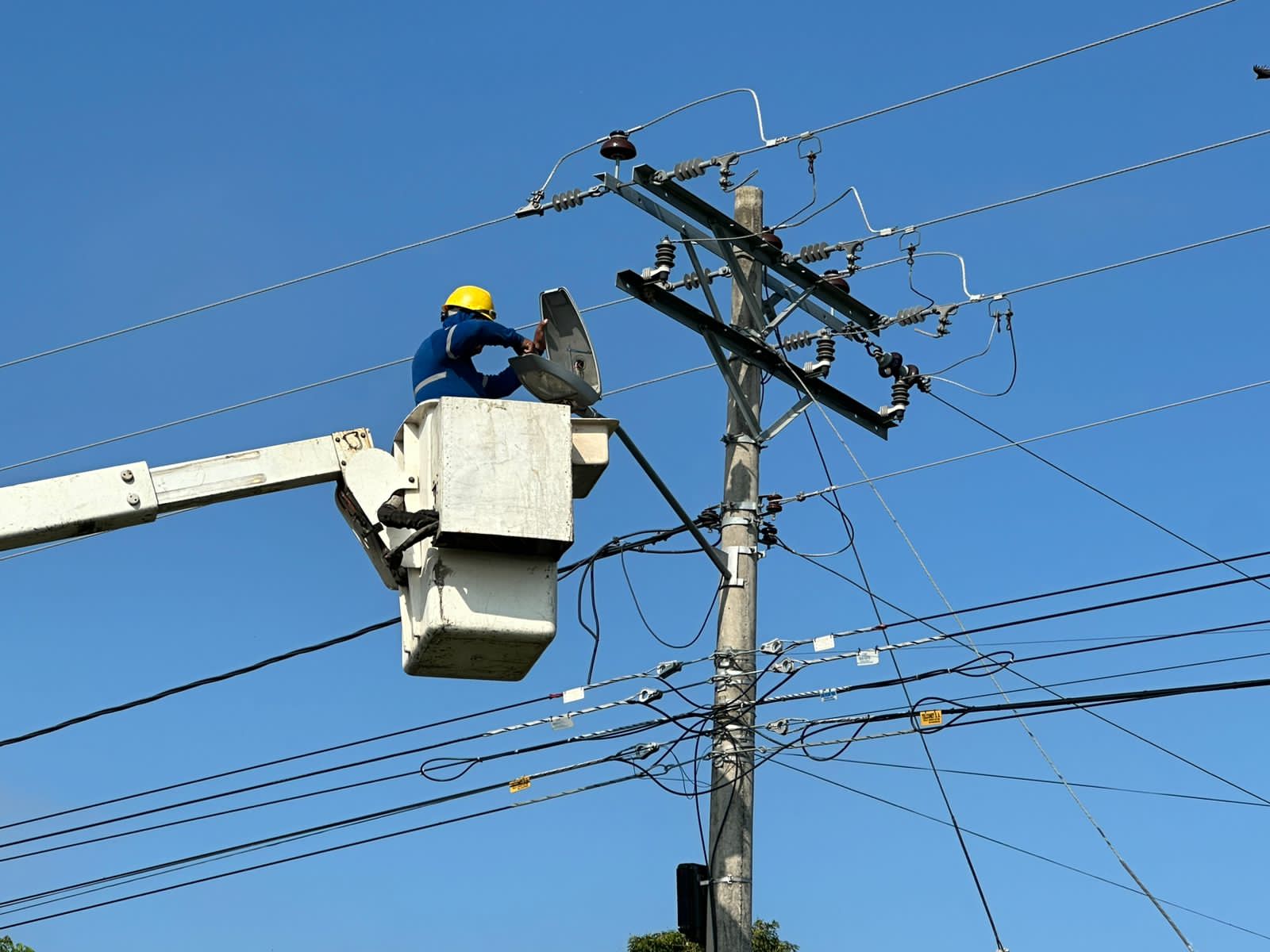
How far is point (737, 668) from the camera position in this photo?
456 inches

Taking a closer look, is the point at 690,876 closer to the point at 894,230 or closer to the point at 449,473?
the point at 449,473

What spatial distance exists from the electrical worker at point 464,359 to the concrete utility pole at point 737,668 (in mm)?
2440

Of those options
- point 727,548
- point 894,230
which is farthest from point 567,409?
point 894,230

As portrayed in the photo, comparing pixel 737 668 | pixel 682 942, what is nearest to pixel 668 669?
pixel 737 668

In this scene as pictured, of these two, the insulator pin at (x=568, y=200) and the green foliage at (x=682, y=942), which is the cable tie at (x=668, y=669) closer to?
the insulator pin at (x=568, y=200)

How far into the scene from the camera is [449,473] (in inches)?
324

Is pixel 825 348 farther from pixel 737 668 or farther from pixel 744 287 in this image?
pixel 737 668

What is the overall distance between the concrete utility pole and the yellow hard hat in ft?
7.32

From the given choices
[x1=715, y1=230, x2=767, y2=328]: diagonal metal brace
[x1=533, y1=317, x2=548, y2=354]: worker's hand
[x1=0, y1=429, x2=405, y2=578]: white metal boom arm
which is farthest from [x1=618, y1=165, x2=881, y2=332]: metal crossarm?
[x1=0, y1=429, x2=405, y2=578]: white metal boom arm

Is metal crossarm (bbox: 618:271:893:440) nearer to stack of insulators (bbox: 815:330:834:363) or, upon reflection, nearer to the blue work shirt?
stack of insulators (bbox: 815:330:834:363)

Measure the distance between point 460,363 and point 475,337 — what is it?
180mm

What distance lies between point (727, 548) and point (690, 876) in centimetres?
199

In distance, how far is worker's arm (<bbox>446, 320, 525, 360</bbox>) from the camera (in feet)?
32.1

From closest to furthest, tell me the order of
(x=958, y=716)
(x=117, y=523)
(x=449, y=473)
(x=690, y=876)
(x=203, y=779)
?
(x=449, y=473)
(x=117, y=523)
(x=690, y=876)
(x=958, y=716)
(x=203, y=779)
